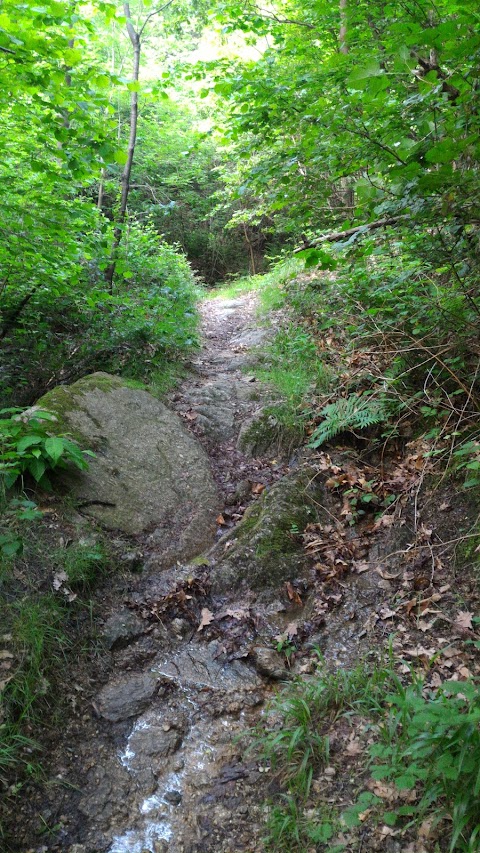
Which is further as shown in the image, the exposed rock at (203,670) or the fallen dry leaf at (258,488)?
the fallen dry leaf at (258,488)

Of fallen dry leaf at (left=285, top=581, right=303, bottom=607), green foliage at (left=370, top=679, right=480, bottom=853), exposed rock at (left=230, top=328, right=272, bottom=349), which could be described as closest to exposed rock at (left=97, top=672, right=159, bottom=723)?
fallen dry leaf at (left=285, top=581, right=303, bottom=607)

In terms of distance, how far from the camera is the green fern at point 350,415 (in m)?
4.68

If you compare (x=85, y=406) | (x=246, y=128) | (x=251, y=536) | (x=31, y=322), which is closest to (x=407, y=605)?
(x=251, y=536)

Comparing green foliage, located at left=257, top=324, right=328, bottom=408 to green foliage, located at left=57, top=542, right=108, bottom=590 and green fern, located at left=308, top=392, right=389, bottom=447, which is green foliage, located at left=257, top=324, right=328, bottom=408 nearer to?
green fern, located at left=308, top=392, right=389, bottom=447

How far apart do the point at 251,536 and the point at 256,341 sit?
5.32 meters

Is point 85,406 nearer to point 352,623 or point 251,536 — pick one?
point 251,536

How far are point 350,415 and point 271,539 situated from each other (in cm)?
147

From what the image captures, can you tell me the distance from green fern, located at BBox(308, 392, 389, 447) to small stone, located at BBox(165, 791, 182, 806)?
10.2ft

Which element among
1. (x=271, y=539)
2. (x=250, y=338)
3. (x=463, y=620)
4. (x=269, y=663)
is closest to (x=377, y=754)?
(x=463, y=620)

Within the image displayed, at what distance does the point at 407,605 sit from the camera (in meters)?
3.41

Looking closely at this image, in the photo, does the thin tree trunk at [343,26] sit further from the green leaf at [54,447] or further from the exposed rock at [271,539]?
the green leaf at [54,447]

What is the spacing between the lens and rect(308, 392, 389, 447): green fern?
4.68 metres

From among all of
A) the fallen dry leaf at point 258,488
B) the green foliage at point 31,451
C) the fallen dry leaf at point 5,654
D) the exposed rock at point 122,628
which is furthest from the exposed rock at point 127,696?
the fallen dry leaf at point 258,488

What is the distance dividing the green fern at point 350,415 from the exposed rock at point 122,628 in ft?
7.81
